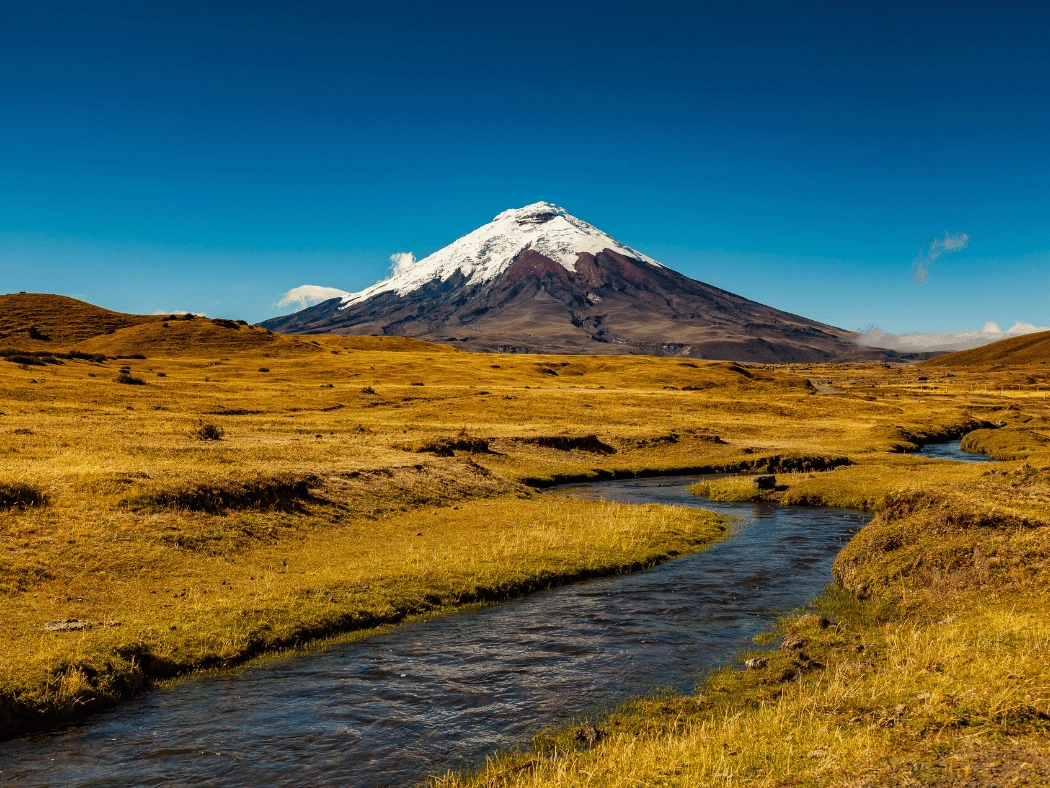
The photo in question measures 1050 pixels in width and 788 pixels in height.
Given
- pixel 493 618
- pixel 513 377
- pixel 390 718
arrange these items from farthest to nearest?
pixel 513 377, pixel 493 618, pixel 390 718

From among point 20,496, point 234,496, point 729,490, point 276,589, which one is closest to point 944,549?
point 276,589

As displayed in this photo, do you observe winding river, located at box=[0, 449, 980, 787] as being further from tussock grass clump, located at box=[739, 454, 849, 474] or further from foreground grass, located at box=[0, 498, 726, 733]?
tussock grass clump, located at box=[739, 454, 849, 474]

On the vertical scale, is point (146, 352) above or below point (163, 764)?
above

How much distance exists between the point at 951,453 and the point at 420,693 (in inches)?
2937

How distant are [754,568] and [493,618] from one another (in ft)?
43.3

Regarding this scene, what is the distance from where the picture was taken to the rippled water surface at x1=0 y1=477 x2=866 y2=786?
1492 cm

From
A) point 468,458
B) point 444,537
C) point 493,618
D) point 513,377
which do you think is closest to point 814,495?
point 468,458

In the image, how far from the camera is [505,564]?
2980 cm

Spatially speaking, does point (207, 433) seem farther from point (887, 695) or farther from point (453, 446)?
point (887, 695)

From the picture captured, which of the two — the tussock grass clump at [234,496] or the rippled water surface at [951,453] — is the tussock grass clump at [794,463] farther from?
the tussock grass clump at [234,496]

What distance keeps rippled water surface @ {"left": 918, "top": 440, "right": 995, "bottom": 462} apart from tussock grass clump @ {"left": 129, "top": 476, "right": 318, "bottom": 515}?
62.5 meters

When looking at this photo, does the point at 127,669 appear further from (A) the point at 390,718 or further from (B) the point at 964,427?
(B) the point at 964,427

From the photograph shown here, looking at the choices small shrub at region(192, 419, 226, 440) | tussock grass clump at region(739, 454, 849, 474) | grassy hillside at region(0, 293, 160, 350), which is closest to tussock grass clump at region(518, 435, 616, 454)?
tussock grass clump at region(739, 454, 849, 474)

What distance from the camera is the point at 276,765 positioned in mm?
14953
